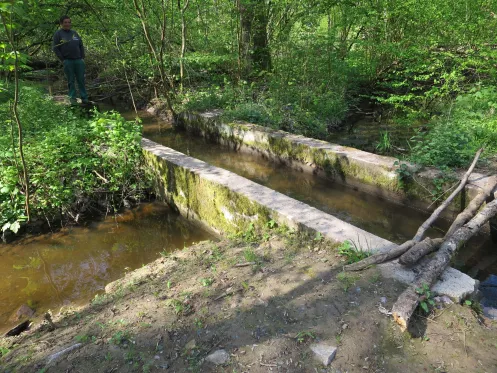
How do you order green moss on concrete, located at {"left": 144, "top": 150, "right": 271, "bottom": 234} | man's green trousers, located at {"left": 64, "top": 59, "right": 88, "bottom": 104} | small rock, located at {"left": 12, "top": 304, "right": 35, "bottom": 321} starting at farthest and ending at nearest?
1. man's green trousers, located at {"left": 64, "top": 59, "right": 88, "bottom": 104}
2. green moss on concrete, located at {"left": 144, "top": 150, "right": 271, "bottom": 234}
3. small rock, located at {"left": 12, "top": 304, "right": 35, "bottom": 321}

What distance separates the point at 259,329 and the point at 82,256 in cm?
269

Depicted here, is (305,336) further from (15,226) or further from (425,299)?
(15,226)

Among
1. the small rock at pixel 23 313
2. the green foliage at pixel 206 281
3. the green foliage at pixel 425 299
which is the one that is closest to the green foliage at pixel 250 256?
the green foliage at pixel 206 281

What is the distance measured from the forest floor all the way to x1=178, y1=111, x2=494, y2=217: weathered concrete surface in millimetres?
2090

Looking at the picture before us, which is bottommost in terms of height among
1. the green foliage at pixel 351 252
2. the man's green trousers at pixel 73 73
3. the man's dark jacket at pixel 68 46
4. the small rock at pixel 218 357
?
the small rock at pixel 218 357

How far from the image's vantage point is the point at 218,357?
2.14 meters

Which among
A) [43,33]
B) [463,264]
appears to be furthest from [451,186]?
[43,33]

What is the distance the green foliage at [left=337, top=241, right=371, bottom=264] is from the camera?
288cm

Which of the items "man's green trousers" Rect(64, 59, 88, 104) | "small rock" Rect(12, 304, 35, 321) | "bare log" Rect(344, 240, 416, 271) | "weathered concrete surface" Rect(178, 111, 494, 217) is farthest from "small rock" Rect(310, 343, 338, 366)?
"man's green trousers" Rect(64, 59, 88, 104)

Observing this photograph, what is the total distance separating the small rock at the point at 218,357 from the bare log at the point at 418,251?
59.0 inches

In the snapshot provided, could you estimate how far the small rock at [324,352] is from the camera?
2057 mm

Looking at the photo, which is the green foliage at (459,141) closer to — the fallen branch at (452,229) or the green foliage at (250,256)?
the fallen branch at (452,229)

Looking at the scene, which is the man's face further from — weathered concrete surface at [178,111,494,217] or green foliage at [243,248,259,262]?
green foliage at [243,248,259,262]

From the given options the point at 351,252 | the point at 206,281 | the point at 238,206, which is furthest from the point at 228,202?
the point at 351,252
